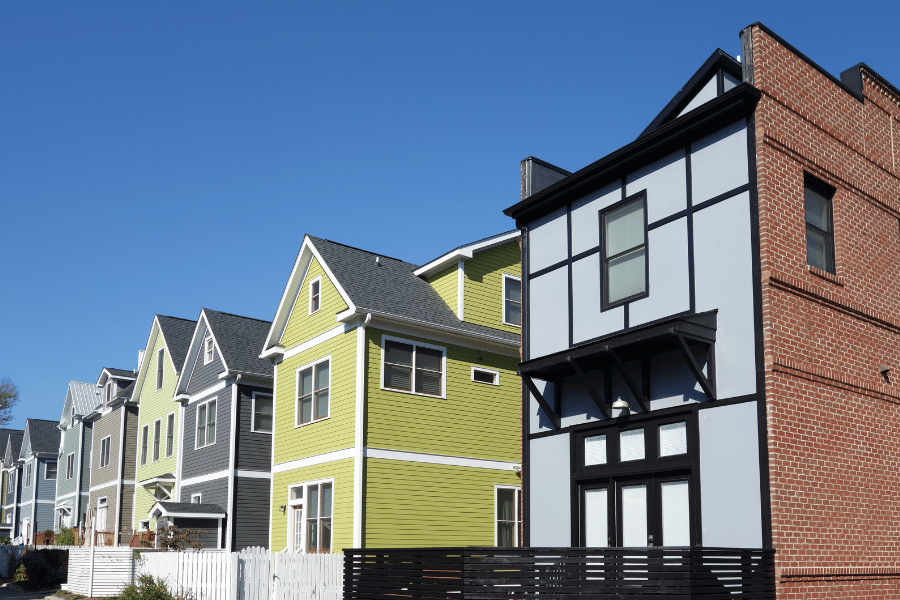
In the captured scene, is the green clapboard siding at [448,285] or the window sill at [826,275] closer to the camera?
the window sill at [826,275]

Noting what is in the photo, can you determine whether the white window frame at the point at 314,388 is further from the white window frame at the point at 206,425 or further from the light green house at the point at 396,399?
the white window frame at the point at 206,425

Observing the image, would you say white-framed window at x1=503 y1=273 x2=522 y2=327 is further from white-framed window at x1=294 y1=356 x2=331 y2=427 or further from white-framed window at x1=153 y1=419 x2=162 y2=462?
white-framed window at x1=153 y1=419 x2=162 y2=462

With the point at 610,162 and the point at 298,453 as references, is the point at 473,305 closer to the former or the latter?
the point at 298,453

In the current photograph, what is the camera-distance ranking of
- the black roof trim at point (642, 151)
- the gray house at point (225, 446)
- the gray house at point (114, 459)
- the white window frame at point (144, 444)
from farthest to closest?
the gray house at point (114, 459) < the white window frame at point (144, 444) < the gray house at point (225, 446) < the black roof trim at point (642, 151)

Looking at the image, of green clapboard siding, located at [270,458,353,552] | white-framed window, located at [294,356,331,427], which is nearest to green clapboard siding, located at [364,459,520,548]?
green clapboard siding, located at [270,458,353,552]

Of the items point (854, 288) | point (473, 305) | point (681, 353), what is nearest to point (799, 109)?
point (854, 288)

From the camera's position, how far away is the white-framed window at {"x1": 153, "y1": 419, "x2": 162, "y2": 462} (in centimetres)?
3725

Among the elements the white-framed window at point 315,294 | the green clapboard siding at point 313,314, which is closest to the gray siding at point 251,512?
the green clapboard siding at point 313,314

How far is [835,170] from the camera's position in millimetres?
15094

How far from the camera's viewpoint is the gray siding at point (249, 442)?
29.5m

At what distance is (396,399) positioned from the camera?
23531 millimetres

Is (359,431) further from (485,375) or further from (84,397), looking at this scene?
(84,397)

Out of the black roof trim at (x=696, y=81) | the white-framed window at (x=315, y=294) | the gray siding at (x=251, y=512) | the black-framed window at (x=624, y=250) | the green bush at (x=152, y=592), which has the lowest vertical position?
the green bush at (x=152, y=592)

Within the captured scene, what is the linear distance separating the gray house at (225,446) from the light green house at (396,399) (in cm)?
308
